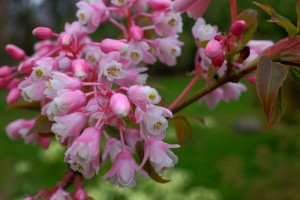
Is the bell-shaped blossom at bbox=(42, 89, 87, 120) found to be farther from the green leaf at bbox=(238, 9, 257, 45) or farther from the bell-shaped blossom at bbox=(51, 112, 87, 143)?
the green leaf at bbox=(238, 9, 257, 45)

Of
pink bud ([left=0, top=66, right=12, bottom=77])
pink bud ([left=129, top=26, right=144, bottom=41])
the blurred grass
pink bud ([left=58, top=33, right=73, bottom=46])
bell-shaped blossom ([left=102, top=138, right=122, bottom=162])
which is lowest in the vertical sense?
the blurred grass

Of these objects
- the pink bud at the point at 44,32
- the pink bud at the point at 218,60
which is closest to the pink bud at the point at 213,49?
the pink bud at the point at 218,60

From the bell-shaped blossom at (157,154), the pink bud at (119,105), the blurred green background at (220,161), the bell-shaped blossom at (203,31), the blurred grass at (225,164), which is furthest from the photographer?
the blurred grass at (225,164)

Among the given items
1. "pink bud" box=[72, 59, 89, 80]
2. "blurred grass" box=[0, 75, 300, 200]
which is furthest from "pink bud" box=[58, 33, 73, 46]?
"blurred grass" box=[0, 75, 300, 200]

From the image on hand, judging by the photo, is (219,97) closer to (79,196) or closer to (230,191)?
(79,196)

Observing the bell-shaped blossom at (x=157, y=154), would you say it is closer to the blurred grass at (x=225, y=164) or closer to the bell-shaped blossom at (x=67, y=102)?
the bell-shaped blossom at (x=67, y=102)

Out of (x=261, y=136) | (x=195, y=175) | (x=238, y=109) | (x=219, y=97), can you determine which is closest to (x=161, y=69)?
(x=238, y=109)

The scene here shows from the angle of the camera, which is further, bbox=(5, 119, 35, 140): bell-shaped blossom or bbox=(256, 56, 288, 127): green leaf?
bbox=(5, 119, 35, 140): bell-shaped blossom
